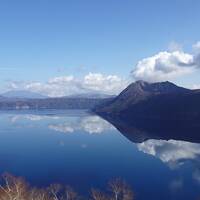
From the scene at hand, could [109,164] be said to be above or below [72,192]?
below

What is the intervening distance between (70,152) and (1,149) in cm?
2080

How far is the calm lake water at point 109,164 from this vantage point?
56250 mm

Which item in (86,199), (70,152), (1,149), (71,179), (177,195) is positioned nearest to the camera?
(86,199)

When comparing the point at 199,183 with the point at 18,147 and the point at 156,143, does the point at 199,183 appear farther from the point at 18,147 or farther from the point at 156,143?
the point at 18,147

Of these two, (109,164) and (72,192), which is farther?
(109,164)

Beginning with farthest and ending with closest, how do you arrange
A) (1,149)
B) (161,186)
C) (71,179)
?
(1,149) → (71,179) → (161,186)

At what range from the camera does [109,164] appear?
74.6m

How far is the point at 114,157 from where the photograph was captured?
84.4m

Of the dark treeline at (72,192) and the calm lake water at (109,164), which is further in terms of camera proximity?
the calm lake water at (109,164)

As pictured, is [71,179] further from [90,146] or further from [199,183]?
[90,146]

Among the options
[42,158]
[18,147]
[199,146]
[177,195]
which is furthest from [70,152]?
[177,195]

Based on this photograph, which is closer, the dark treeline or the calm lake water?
the dark treeline

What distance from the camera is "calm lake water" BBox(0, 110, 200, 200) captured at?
56.2m

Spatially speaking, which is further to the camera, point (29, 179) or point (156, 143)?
point (156, 143)
